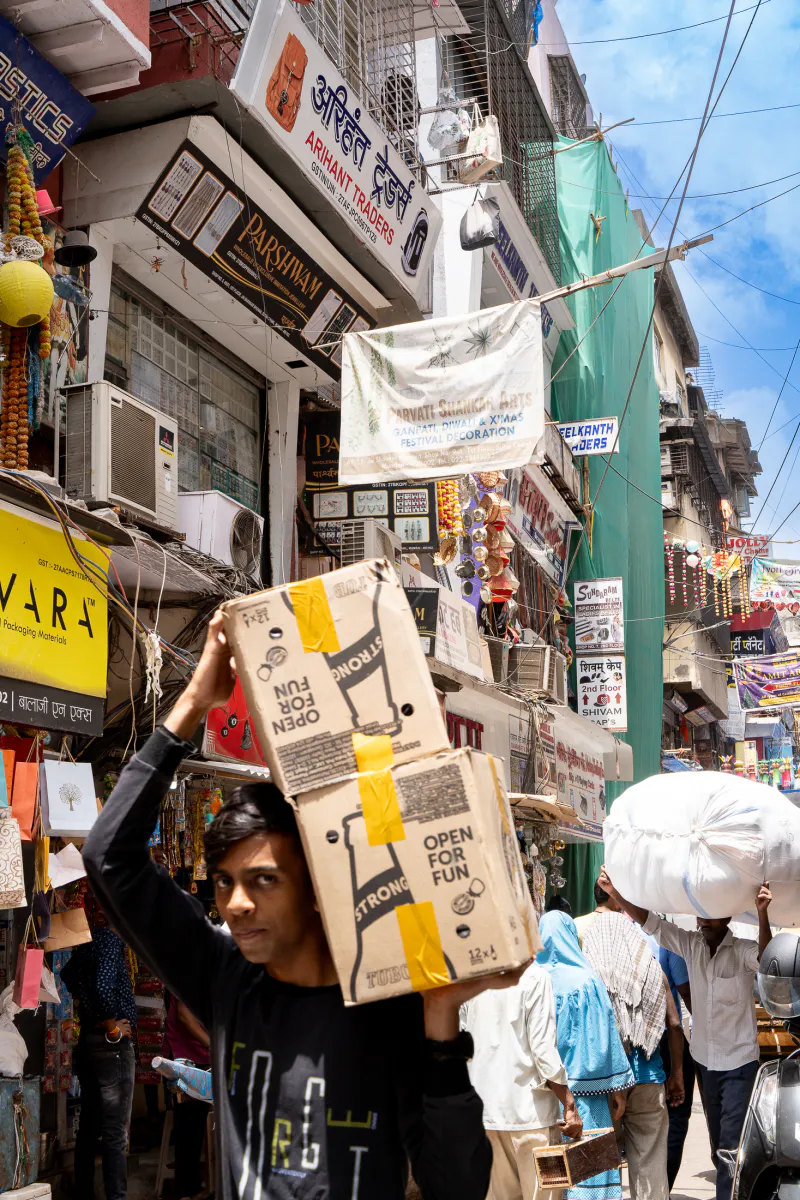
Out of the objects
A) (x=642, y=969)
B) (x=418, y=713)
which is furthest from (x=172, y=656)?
(x=418, y=713)

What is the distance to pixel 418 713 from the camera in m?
2.26

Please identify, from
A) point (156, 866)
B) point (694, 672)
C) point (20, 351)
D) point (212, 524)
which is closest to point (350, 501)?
point (212, 524)

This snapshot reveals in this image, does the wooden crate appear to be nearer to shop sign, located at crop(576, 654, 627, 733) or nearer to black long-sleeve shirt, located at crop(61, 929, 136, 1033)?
black long-sleeve shirt, located at crop(61, 929, 136, 1033)

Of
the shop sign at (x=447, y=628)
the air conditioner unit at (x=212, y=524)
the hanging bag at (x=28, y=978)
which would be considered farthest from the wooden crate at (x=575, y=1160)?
the shop sign at (x=447, y=628)

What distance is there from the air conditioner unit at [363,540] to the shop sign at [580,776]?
225 inches

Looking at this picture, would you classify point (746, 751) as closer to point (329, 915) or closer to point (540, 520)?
point (540, 520)

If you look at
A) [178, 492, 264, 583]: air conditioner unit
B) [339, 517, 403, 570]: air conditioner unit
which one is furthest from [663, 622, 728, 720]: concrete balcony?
[178, 492, 264, 583]: air conditioner unit

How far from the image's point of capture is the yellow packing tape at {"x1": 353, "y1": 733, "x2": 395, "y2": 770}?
2.24m

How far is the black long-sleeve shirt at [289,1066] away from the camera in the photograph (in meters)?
2.08

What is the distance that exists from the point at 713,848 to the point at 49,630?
3586mm

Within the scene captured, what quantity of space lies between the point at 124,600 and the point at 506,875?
5.51 meters

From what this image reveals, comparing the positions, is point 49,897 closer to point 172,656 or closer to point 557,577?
point 172,656

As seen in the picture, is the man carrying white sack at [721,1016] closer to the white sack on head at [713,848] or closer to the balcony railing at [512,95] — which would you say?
the white sack on head at [713,848]

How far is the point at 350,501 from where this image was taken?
1280 centimetres
